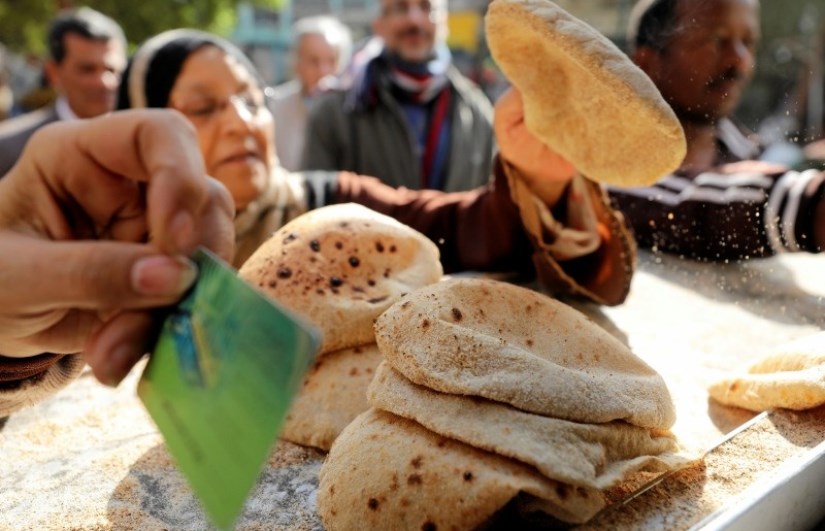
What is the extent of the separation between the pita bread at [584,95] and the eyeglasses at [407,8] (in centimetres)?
201

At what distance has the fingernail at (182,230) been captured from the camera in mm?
639

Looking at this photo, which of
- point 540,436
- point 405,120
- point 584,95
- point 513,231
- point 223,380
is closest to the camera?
point 223,380

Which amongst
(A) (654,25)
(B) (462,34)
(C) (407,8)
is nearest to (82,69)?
(C) (407,8)

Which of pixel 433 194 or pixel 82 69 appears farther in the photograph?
pixel 82 69

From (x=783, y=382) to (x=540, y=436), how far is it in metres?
0.50

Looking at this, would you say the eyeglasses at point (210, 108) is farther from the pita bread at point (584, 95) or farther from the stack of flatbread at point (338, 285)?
the pita bread at point (584, 95)

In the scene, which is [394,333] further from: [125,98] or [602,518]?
[125,98]

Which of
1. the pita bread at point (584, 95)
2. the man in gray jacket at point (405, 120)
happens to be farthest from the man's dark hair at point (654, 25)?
the man in gray jacket at point (405, 120)

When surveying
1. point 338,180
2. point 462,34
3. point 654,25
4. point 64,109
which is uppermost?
point 654,25

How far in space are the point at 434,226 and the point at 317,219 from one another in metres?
0.70

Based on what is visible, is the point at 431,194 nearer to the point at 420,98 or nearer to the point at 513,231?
the point at 513,231

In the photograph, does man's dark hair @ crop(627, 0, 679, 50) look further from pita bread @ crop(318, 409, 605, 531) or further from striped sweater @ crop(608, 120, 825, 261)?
pita bread @ crop(318, 409, 605, 531)

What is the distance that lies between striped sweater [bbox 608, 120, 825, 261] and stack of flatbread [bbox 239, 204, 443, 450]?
1.65 feet

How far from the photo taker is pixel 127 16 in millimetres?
9203
